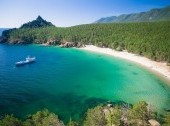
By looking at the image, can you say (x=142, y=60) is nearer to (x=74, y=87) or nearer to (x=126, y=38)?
(x=126, y=38)

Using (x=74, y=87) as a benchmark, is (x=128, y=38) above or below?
above

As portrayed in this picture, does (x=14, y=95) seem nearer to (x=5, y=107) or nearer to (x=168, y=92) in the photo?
(x=5, y=107)

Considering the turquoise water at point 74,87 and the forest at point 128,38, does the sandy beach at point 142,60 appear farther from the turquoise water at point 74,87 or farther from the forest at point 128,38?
the turquoise water at point 74,87

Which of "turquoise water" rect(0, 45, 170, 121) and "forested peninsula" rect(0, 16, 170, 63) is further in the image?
"forested peninsula" rect(0, 16, 170, 63)

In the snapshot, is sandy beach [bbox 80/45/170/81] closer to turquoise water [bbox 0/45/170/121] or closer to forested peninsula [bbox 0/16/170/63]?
forested peninsula [bbox 0/16/170/63]

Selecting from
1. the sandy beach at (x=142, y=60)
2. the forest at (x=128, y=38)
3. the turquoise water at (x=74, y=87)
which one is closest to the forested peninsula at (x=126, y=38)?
the forest at (x=128, y=38)

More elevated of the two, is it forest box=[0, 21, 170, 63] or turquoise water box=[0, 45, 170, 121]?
forest box=[0, 21, 170, 63]

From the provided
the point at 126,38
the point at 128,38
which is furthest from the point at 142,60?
the point at 126,38

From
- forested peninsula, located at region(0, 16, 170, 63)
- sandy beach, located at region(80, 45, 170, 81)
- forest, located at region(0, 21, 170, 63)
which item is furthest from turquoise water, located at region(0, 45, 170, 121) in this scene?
forest, located at region(0, 21, 170, 63)

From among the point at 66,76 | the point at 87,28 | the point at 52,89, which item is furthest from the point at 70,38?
the point at 52,89
